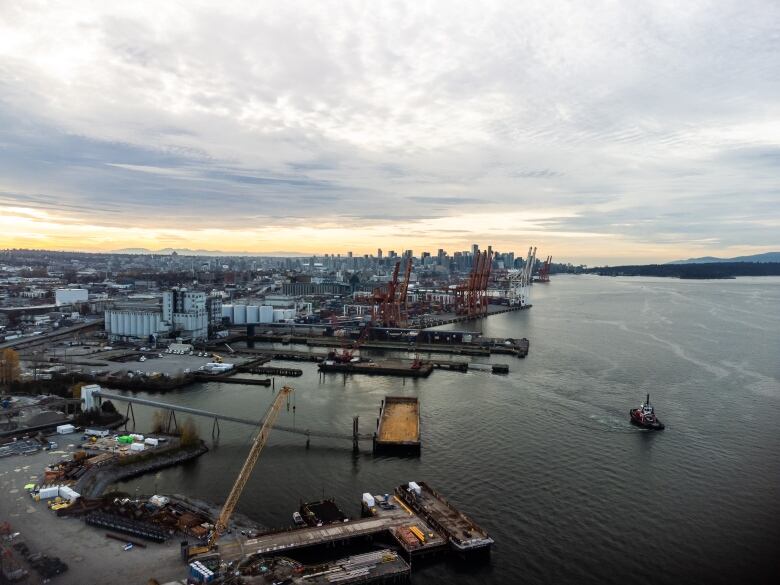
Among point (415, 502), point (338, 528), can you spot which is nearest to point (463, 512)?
point (415, 502)

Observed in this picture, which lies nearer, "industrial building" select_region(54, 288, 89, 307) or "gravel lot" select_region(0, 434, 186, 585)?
"gravel lot" select_region(0, 434, 186, 585)

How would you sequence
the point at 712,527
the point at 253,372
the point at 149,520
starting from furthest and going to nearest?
the point at 253,372 < the point at 712,527 < the point at 149,520

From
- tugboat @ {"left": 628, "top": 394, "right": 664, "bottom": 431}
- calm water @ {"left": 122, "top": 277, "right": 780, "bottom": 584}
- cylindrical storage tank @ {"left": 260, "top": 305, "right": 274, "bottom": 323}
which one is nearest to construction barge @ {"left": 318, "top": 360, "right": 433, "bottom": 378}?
calm water @ {"left": 122, "top": 277, "right": 780, "bottom": 584}

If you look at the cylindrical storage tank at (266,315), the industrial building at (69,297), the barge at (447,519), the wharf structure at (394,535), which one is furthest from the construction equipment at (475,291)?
the wharf structure at (394,535)

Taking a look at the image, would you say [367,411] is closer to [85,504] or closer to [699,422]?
[85,504]

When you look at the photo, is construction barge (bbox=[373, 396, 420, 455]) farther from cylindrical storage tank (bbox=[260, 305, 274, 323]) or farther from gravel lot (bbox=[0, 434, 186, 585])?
cylindrical storage tank (bbox=[260, 305, 274, 323])

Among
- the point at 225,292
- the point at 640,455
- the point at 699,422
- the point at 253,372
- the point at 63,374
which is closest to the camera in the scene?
the point at 640,455
